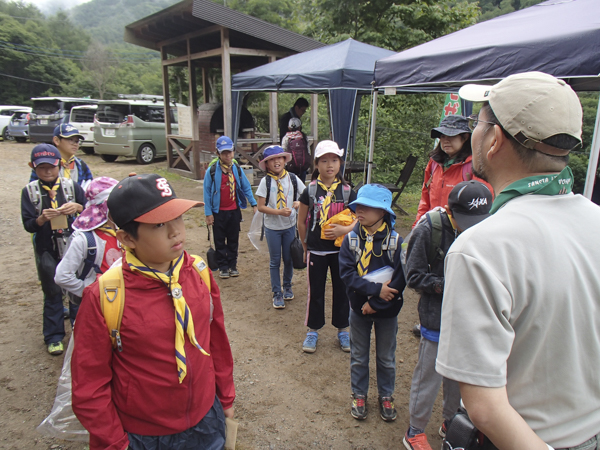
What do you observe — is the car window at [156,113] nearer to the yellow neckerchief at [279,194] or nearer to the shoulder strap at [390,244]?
the yellow neckerchief at [279,194]

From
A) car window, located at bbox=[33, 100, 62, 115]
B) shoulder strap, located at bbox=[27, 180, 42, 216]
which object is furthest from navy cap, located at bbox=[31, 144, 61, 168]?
car window, located at bbox=[33, 100, 62, 115]

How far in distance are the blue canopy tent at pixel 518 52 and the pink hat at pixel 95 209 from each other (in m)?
3.61

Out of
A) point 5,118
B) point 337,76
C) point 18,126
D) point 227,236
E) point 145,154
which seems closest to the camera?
point 227,236

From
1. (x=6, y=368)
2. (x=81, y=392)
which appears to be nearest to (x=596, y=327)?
(x=81, y=392)

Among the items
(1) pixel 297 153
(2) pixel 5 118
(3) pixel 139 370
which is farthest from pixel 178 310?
(2) pixel 5 118

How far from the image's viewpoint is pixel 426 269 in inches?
94.8

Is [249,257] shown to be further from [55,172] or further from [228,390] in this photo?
[228,390]

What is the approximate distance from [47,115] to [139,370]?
60.0 feet

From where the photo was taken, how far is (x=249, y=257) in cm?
625

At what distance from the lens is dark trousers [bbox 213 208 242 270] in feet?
17.4

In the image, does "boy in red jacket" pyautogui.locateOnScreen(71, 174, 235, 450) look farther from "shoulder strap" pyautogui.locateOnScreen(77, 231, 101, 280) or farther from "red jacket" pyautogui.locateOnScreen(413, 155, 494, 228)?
"red jacket" pyautogui.locateOnScreen(413, 155, 494, 228)

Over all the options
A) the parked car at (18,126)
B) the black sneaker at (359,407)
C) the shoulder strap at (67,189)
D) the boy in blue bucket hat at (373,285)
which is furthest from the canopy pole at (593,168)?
the parked car at (18,126)

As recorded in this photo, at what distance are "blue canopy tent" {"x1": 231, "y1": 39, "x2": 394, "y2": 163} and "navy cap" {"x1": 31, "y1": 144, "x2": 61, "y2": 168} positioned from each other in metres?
4.41

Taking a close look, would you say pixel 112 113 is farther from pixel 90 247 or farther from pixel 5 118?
pixel 90 247
